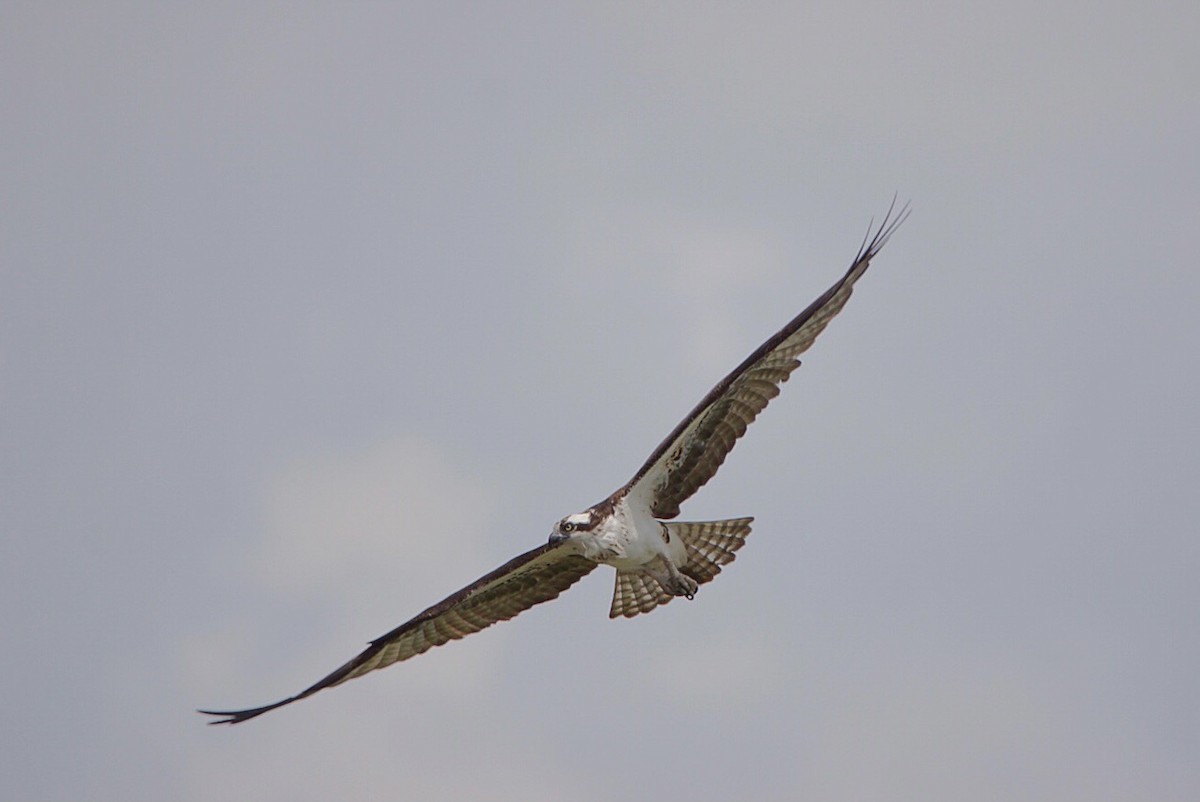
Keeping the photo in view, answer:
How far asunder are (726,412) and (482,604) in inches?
126

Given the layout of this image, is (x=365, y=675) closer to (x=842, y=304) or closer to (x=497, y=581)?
(x=497, y=581)

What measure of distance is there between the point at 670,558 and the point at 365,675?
317cm

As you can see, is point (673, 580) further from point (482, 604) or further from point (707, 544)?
point (482, 604)

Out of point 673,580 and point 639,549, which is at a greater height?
point 639,549

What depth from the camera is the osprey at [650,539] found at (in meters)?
16.5

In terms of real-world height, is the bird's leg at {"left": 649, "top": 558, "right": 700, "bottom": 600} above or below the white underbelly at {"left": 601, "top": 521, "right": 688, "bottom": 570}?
below

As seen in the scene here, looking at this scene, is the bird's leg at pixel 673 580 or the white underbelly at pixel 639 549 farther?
the bird's leg at pixel 673 580

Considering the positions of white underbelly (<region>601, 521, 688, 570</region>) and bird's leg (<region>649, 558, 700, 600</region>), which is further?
bird's leg (<region>649, 558, 700, 600</region>)

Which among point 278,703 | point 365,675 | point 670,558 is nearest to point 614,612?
point 670,558

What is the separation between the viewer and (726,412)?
54.9 feet

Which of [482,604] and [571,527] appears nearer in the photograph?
[571,527]

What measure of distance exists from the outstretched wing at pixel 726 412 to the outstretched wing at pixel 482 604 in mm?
1033

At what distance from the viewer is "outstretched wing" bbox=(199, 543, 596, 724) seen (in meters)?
17.4

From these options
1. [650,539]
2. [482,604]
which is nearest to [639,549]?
[650,539]
